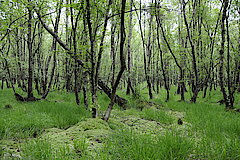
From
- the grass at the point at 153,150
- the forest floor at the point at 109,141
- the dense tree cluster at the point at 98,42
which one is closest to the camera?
the grass at the point at 153,150

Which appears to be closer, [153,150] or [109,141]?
[153,150]

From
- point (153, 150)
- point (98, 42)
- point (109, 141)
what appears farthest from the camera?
point (98, 42)

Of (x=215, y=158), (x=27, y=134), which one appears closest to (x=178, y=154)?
(x=215, y=158)

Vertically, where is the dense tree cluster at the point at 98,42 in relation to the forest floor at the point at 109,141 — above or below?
above

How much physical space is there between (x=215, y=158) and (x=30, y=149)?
2.58 meters

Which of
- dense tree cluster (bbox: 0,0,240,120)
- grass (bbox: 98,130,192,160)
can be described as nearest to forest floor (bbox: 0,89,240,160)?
grass (bbox: 98,130,192,160)

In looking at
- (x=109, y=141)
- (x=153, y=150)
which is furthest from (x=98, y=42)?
(x=153, y=150)

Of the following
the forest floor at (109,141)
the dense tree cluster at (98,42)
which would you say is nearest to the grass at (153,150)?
the forest floor at (109,141)

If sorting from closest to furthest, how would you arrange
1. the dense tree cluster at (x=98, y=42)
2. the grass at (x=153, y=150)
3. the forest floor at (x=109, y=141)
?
1. the grass at (x=153, y=150)
2. the forest floor at (x=109, y=141)
3. the dense tree cluster at (x=98, y=42)

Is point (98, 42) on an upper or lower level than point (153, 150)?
upper

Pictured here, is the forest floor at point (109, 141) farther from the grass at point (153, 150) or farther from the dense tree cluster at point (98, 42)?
the dense tree cluster at point (98, 42)

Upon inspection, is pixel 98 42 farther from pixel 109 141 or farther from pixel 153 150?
pixel 153 150

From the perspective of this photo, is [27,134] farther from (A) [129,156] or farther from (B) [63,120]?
(A) [129,156]

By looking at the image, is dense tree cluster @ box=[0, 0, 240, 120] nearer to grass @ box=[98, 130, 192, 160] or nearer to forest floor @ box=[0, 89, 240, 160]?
forest floor @ box=[0, 89, 240, 160]
